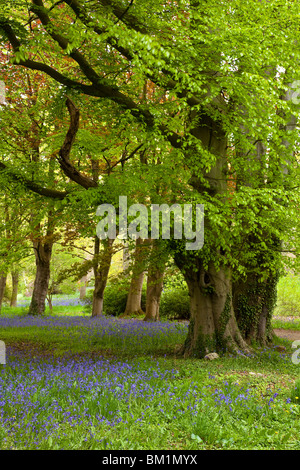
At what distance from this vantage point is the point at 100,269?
51.6 feet

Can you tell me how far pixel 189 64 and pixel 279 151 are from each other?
11.6 feet

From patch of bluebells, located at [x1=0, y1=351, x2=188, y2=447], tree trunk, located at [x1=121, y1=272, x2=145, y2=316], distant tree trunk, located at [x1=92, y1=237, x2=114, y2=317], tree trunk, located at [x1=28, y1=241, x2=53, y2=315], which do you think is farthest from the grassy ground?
tree trunk, located at [x1=121, y1=272, x2=145, y2=316]

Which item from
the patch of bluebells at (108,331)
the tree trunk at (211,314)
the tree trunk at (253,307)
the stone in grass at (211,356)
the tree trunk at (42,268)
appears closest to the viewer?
the stone in grass at (211,356)

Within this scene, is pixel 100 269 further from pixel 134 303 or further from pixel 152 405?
pixel 152 405

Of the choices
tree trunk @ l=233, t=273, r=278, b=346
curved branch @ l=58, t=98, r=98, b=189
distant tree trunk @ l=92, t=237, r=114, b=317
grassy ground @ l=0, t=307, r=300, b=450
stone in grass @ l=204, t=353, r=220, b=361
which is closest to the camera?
grassy ground @ l=0, t=307, r=300, b=450

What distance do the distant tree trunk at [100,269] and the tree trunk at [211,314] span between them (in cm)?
542

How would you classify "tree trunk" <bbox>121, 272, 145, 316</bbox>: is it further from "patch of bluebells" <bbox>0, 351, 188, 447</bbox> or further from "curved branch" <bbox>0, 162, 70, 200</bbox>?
"patch of bluebells" <bbox>0, 351, 188, 447</bbox>

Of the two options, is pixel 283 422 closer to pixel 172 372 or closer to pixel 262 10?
pixel 172 372

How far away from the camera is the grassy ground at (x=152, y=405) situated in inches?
174

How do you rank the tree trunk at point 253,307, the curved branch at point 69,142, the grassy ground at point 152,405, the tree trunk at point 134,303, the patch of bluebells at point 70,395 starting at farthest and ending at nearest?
the tree trunk at point 134,303 → the tree trunk at point 253,307 → the curved branch at point 69,142 → the patch of bluebells at point 70,395 → the grassy ground at point 152,405

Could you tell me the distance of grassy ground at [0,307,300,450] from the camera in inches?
174

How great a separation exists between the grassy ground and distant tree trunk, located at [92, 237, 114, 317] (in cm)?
669

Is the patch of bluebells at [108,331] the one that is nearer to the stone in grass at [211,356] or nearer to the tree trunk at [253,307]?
the tree trunk at [253,307]

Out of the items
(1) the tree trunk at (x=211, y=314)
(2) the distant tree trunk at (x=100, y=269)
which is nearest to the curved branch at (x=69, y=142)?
(1) the tree trunk at (x=211, y=314)
